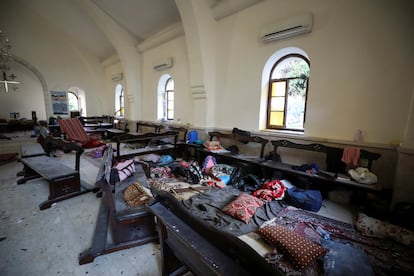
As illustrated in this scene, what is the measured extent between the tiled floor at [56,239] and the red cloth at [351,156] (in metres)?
0.67

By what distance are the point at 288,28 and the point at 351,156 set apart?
238 cm

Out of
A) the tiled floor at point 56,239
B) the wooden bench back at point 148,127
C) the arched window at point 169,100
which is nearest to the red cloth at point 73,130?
the wooden bench back at point 148,127

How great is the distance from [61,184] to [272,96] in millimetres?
4092

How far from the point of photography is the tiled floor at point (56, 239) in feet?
5.38

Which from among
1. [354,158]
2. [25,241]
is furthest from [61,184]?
[354,158]

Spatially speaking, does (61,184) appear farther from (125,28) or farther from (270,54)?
(125,28)

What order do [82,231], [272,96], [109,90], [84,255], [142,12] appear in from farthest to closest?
[109,90], [142,12], [272,96], [82,231], [84,255]

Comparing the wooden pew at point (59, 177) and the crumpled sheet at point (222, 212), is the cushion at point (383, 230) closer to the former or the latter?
the crumpled sheet at point (222, 212)

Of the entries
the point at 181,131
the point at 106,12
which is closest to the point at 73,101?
the point at 106,12

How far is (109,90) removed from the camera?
9742mm

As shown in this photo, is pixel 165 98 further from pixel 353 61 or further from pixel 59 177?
pixel 353 61

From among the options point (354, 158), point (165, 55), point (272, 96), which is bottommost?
point (354, 158)

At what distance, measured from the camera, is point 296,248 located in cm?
165

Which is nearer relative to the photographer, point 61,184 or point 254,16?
point 61,184
